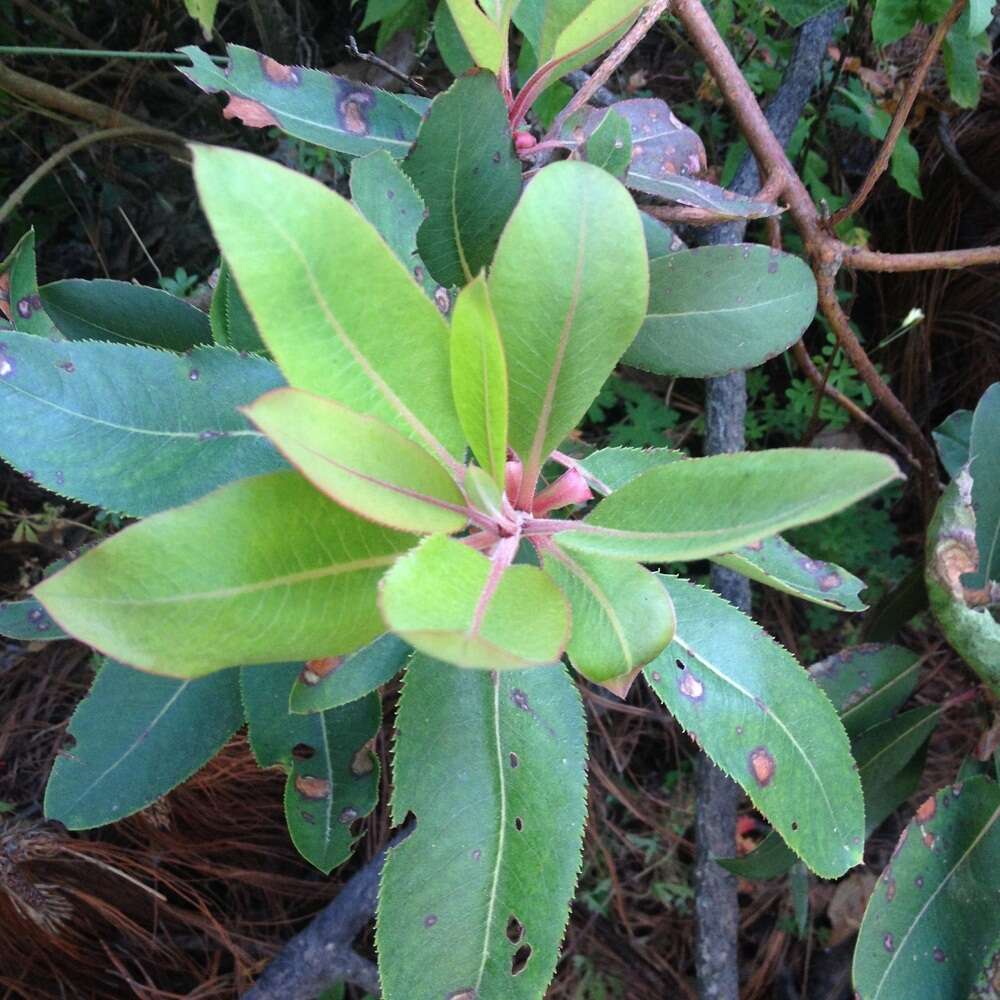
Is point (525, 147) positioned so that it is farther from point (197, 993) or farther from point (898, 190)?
point (197, 993)

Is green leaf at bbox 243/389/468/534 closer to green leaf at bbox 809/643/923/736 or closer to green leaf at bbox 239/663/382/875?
green leaf at bbox 239/663/382/875

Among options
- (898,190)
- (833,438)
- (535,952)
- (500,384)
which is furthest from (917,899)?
(898,190)

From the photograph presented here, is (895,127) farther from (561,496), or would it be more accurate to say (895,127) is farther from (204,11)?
(204,11)

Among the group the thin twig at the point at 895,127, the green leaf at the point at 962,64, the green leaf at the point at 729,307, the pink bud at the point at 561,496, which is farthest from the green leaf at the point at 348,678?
the green leaf at the point at 962,64

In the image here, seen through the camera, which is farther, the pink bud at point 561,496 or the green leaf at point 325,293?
the pink bud at point 561,496

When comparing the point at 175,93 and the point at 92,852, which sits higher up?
the point at 175,93

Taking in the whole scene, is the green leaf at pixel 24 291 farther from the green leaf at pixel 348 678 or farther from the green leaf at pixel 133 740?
the green leaf at pixel 348 678

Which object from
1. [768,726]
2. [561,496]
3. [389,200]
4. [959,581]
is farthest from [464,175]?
[959,581]
